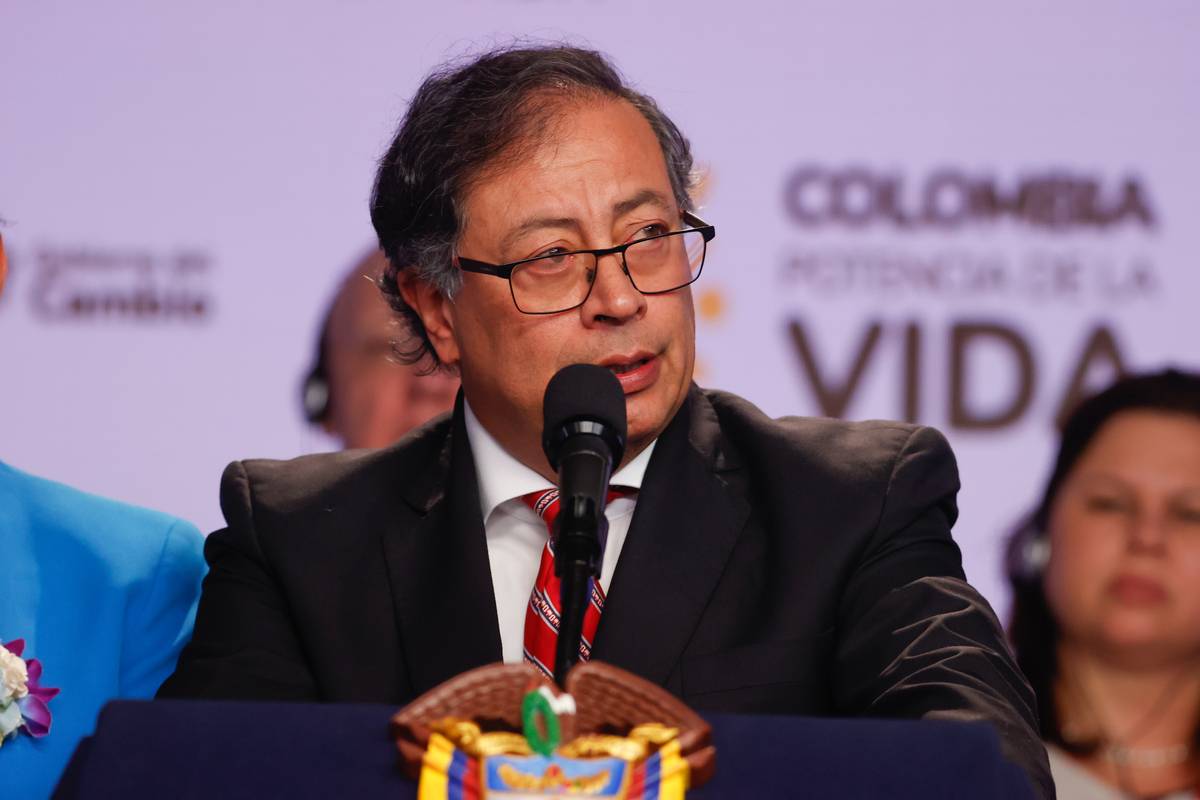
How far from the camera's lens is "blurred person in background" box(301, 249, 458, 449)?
11.0ft

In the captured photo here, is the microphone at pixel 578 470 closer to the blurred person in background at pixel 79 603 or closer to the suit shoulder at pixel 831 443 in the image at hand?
the suit shoulder at pixel 831 443

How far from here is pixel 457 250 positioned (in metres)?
2.21

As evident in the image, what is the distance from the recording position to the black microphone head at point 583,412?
1477mm

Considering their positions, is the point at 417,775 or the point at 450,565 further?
the point at 450,565

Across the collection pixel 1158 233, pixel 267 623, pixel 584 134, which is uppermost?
pixel 584 134

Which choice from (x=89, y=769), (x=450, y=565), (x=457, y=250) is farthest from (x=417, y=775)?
(x=457, y=250)

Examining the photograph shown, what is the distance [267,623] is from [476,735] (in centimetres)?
103

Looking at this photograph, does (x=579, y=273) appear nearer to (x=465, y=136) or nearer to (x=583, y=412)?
(x=465, y=136)

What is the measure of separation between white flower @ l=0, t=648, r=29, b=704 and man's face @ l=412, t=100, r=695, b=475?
73 cm

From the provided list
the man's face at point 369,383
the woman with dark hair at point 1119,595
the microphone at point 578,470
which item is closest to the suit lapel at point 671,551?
the microphone at point 578,470

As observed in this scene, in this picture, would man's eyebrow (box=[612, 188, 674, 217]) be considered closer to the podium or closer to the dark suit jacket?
the dark suit jacket

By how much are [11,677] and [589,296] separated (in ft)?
3.00

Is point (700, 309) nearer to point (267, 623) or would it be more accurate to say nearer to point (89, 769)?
point (267, 623)

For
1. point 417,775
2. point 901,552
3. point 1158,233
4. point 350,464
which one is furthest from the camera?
point 1158,233
